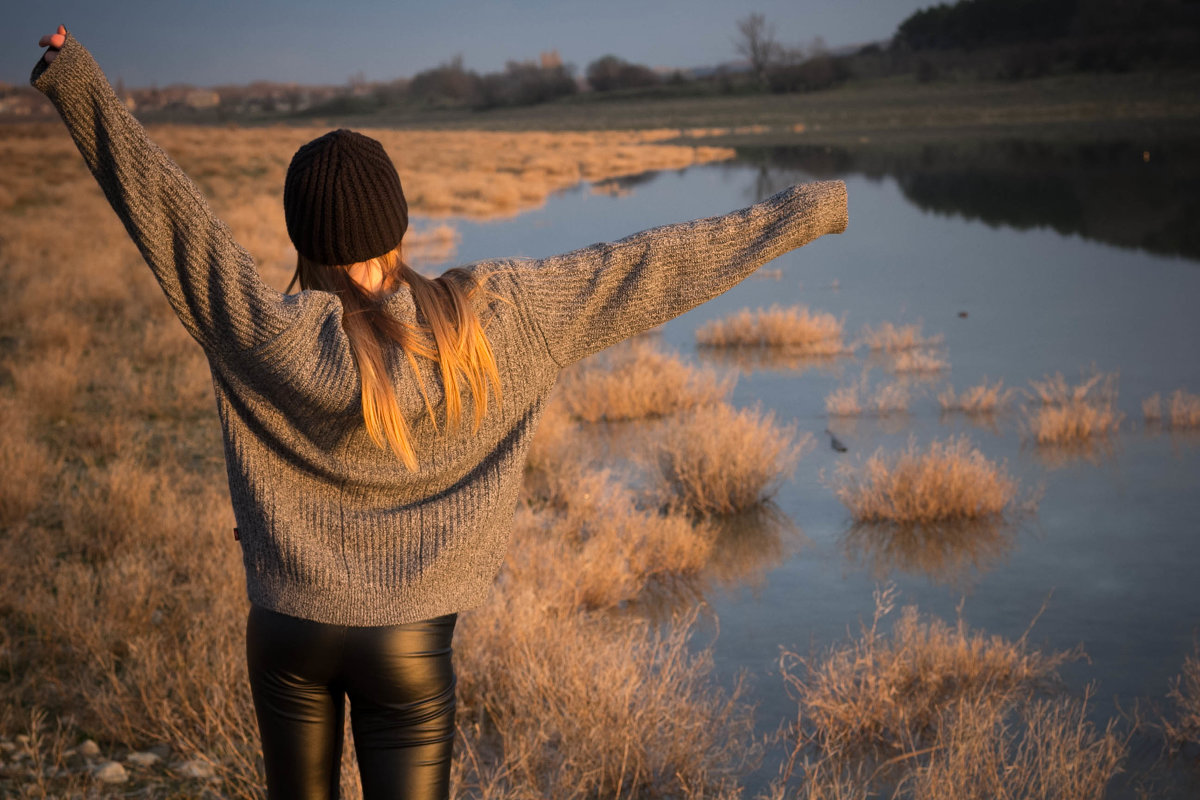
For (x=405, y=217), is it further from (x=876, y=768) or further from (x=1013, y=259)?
(x=1013, y=259)

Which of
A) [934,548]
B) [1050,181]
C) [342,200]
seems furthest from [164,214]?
[1050,181]

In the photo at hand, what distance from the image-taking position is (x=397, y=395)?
5.57ft

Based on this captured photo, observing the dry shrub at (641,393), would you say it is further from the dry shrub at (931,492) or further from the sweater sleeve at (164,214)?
the sweater sleeve at (164,214)

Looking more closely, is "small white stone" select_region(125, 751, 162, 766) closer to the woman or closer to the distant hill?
the woman

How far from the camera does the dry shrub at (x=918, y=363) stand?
9648mm

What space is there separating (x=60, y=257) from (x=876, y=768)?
1516cm

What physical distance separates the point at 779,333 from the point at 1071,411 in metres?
3.54

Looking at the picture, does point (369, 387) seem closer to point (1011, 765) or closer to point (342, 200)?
point (342, 200)

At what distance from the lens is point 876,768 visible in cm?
377

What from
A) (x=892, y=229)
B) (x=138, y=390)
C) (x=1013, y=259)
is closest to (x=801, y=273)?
(x=1013, y=259)

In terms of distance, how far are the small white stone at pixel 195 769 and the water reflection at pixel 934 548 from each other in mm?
3386

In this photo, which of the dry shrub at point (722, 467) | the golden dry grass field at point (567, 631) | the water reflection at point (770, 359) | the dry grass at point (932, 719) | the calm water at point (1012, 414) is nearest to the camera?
the dry grass at point (932, 719)

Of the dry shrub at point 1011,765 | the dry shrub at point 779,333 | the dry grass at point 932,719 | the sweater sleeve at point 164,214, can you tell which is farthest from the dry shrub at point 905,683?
the dry shrub at point 779,333

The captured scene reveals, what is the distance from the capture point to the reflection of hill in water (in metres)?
18.8
